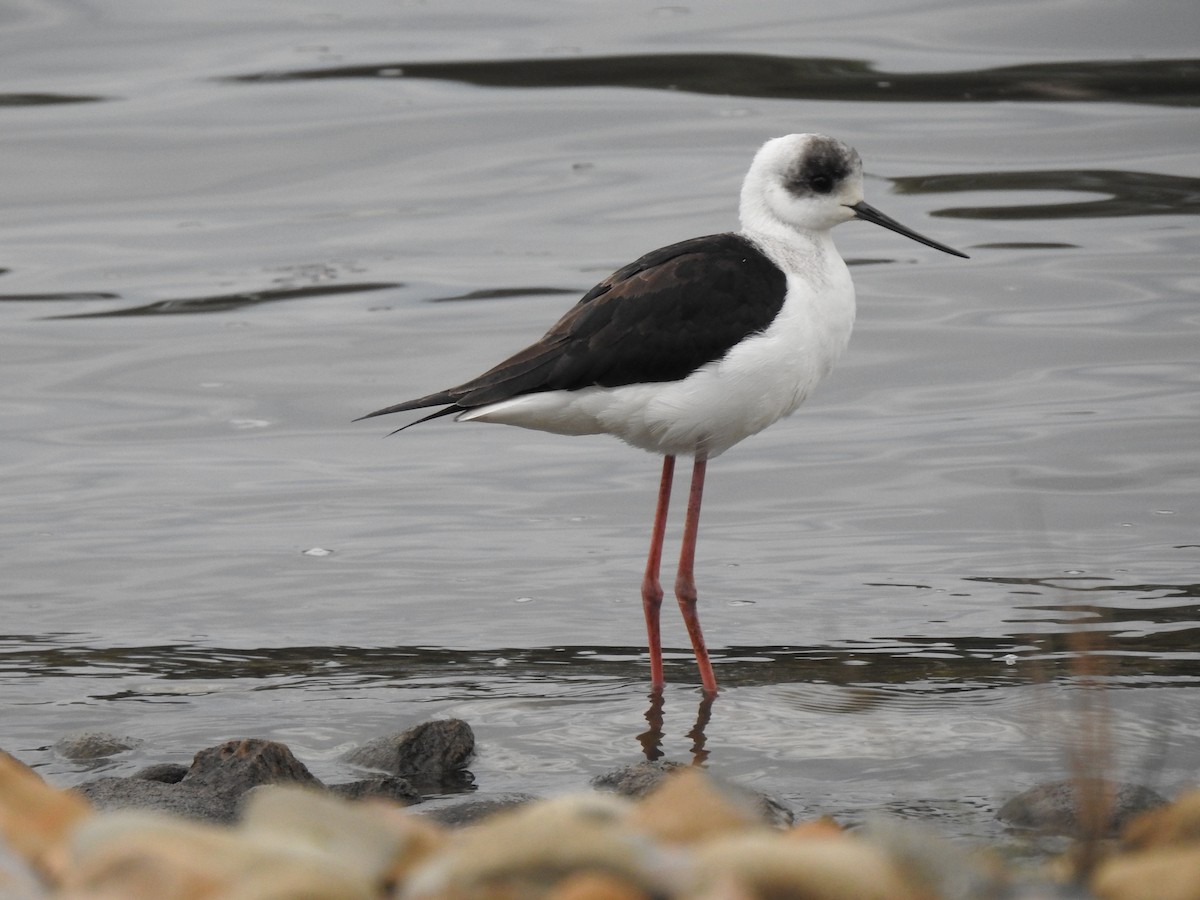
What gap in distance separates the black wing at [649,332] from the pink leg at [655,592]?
807 millimetres

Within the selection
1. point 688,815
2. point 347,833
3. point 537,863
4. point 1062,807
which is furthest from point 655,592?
point 537,863

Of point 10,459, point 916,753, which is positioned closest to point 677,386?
point 916,753

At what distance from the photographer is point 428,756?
5902 mm

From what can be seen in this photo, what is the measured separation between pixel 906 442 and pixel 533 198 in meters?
7.04

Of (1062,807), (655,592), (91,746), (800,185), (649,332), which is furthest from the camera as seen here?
(655,592)

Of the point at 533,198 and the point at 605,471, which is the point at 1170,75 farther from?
the point at 605,471

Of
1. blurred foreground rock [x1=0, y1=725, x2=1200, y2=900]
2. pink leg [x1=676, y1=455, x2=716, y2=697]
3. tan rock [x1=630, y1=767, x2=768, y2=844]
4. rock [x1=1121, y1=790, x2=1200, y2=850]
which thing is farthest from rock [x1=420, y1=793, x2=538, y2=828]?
rock [x1=1121, y1=790, x2=1200, y2=850]

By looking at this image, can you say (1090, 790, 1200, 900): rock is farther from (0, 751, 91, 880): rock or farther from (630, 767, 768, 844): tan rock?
(0, 751, 91, 880): rock

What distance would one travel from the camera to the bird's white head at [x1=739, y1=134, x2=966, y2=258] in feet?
23.8

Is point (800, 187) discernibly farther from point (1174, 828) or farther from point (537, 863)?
point (537, 863)

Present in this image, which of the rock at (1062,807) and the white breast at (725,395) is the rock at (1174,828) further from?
the white breast at (725,395)

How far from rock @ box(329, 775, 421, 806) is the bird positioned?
1542mm

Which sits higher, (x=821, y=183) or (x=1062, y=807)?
(x=821, y=183)

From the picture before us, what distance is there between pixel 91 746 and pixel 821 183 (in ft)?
11.7
